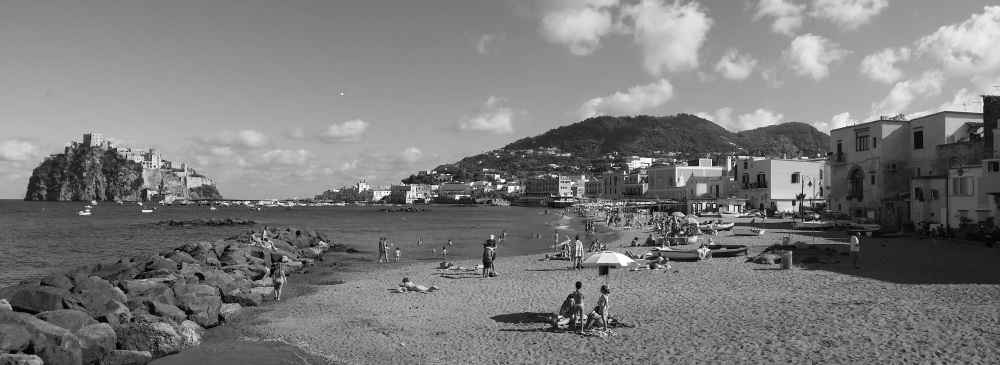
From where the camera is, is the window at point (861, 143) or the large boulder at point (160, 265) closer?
the large boulder at point (160, 265)

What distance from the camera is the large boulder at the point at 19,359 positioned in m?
11.0

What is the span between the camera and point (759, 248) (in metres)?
28.1

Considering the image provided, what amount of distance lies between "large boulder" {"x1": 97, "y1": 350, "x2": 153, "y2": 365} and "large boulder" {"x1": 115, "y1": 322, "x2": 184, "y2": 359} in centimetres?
26

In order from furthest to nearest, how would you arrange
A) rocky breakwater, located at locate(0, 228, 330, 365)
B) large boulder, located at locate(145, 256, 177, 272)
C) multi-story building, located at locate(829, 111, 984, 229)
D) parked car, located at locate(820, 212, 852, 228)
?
parked car, located at locate(820, 212, 852, 228) → multi-story building, located at locate(829, 111, 984, 229) → large boulder, located at locate(145, 256, 177, 272) → rocky breakwater, located at locate(0, 228, 330, 365)

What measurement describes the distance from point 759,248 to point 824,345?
18.5 meters

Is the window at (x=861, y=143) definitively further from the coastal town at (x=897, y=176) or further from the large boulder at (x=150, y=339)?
the large boulder at (x=150, y=339)

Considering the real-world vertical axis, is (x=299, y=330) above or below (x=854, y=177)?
below

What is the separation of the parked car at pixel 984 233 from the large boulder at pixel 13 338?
33862 millimetres

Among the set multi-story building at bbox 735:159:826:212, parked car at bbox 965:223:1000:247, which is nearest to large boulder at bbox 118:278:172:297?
parked car at bbox 965:223:1000:247

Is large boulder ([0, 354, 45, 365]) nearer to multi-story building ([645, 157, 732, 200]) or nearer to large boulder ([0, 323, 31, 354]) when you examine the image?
large boulder ([0, 323, 31, 354])

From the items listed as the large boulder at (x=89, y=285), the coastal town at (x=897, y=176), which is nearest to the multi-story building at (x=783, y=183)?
the coastal town at (x=897, y=176)

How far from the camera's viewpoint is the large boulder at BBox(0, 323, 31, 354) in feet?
38.4

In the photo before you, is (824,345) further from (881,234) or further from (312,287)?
(881,234)

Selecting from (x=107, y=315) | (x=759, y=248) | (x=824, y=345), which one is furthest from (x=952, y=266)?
(x=107, y=315)
